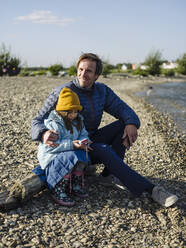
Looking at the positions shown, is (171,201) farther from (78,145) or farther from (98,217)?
(78,145)

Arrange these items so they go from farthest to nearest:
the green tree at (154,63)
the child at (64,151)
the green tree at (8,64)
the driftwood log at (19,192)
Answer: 1. the green tree at (154,63)
2. the green tree at (8,64)
3. the child at (64,151)
4. the driftwood log at (19,192)

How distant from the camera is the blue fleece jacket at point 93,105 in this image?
11.9 feet

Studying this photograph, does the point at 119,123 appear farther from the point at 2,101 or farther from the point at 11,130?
the point at 2,101

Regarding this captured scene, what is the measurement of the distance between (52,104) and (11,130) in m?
3.38

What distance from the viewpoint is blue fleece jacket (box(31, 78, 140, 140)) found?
3.64 m

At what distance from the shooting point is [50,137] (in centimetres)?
328

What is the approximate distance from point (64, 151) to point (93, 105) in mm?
863

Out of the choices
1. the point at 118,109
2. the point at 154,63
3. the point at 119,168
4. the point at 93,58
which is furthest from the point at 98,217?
the point at 154,63

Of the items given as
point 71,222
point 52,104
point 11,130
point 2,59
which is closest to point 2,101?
point 11,130

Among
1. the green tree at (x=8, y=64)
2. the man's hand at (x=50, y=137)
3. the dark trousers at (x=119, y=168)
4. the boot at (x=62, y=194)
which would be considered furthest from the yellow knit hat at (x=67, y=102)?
the green tree at (x=8, y=64)

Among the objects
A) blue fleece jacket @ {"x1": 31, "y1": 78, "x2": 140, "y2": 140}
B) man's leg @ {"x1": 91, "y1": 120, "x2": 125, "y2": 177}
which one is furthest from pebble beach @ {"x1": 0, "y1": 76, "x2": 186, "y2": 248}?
blue fleece jacket @ {"x1": 31, "y1": 78, "x2": 140, "y2": 140}

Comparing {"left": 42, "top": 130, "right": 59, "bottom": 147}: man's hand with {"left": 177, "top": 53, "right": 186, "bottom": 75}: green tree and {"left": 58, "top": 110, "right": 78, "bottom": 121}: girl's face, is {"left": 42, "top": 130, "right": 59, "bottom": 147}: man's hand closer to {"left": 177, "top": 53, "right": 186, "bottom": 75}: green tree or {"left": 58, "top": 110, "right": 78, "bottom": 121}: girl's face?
{"left": 58, "top": 110, "right": 78, "bottom": 121}: girl's face

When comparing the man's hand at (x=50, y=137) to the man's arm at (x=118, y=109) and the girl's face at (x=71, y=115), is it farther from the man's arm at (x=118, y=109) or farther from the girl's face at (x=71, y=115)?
the man's arm at (x=118, y=109)

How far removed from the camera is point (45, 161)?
343cm
